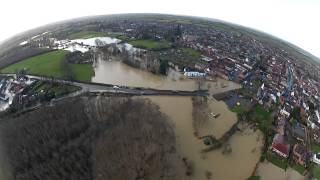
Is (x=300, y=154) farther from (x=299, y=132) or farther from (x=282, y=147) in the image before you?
(x=299, y=132)

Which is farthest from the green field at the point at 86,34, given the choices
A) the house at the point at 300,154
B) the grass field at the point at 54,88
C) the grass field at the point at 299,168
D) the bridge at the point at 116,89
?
the grass field at the point at 299,168

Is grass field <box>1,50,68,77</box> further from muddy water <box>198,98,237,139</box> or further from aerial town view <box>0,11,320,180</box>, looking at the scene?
muddy water <box>198,98,237,139</box>

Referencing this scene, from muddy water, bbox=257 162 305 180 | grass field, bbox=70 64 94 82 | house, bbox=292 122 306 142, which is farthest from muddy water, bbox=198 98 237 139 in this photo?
grass field, bbox=70 64 94 82

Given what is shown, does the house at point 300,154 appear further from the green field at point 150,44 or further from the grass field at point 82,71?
the grass field at point 82,71

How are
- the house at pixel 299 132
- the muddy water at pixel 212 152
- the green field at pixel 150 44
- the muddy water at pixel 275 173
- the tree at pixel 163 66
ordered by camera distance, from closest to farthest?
1. the muddy water at pixel 212 152
2. the muddy water at pixel 275 173
3. the house at pixel 299 132
4. the tree at pixel 163 66
5. the green field at pixel 150 44

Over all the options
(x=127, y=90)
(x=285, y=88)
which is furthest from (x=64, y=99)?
(x=285, y=88)

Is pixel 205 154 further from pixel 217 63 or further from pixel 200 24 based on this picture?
pixel 200 24
